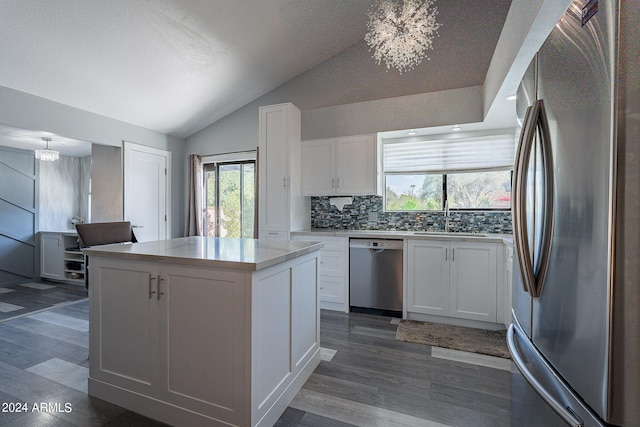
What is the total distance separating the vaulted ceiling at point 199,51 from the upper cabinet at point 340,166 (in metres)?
0.80

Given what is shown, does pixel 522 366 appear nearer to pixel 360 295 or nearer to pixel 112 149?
pixel 360 295

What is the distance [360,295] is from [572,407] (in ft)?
8.66

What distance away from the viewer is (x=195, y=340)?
5.03ft

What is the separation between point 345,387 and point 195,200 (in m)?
4.15

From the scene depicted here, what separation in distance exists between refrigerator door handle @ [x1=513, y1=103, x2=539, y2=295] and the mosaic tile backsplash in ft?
8.75

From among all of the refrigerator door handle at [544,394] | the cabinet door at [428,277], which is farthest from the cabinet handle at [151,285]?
the cabinet door at [428,277]

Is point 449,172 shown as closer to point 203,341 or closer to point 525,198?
point 525,198

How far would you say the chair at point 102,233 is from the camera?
292 cm

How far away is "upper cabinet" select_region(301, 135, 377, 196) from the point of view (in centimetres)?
365

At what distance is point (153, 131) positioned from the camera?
4.72 meters

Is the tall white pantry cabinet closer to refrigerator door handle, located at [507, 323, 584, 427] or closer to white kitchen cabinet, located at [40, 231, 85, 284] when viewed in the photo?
refrigerator door handle, located at [507, 323, 584, 427]

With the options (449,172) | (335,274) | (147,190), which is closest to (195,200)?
(147,190)

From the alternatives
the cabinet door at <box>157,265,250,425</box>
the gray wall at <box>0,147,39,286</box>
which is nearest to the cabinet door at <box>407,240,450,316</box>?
the cabinet door at <box>157,265,250,425</box>

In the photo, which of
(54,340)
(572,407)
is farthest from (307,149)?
(572,407)
